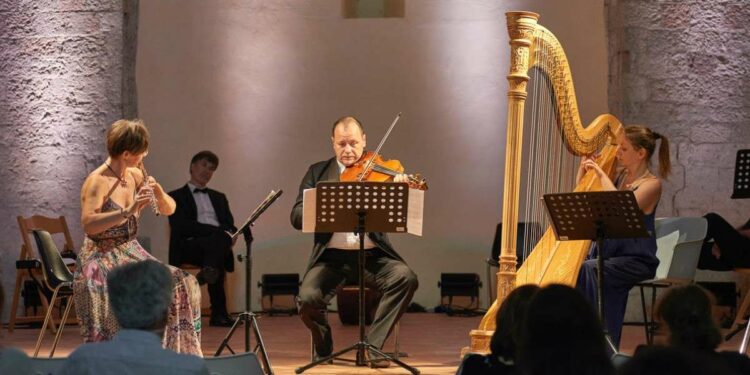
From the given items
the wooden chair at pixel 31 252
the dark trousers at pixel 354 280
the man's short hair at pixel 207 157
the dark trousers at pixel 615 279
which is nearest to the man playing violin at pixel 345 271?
the dark trousers at pixel 354 280

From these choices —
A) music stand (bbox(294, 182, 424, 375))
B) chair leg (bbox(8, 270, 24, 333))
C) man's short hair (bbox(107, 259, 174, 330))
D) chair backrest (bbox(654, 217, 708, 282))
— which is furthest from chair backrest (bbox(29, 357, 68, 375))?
chair leg (bbox(8, 270, 24, 333))

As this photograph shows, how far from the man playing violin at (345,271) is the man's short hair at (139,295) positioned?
10.5ft

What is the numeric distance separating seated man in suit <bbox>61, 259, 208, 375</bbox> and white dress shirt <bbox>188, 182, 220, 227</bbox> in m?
6.10

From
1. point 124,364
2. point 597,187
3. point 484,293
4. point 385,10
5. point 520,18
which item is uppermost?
point 385,10

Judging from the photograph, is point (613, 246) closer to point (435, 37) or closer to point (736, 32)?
point (736, 32)

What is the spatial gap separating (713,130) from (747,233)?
1.08 meters

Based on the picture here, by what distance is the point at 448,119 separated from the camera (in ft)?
30.4

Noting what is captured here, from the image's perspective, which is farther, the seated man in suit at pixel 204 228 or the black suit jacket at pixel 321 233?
the seated man in suit at pixel 204 228

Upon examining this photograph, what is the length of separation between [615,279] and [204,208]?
3.99 metres

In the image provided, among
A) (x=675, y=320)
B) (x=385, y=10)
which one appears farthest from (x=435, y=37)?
(x=675, y=320)

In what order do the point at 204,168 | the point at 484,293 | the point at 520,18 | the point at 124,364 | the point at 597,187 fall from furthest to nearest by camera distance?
the point at 484,293 < the point at 204,168 < the point at 597,187 < the point at 520,18 < the point at 124,364

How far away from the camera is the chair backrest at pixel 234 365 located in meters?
2.78

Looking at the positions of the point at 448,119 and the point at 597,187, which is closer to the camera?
the point at 597,187

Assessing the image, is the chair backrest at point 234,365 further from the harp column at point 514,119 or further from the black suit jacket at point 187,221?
the black suit jacket at point 187,221
